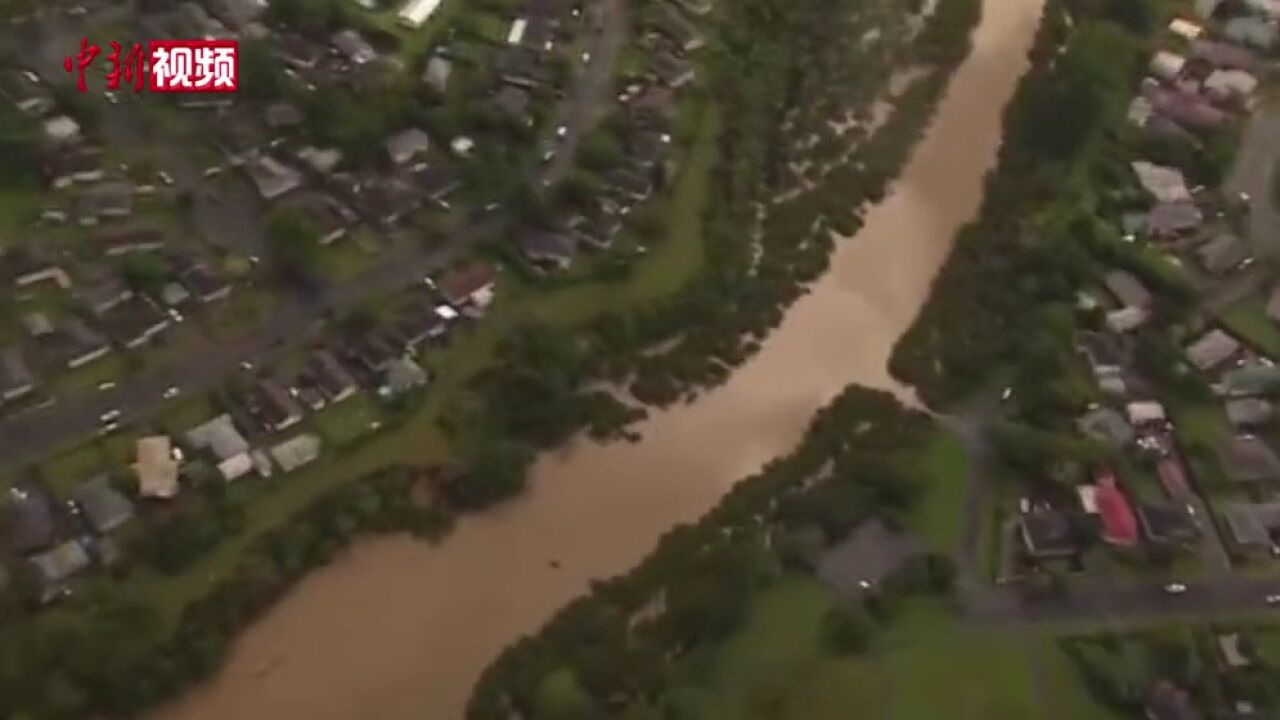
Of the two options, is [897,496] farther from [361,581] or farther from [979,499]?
[361,581]

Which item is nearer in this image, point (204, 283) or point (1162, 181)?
point (204, 283)

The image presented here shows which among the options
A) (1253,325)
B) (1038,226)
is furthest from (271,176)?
(1253,325)

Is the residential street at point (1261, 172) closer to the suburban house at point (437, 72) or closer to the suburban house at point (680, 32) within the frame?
the suburban house at point (680, 32)

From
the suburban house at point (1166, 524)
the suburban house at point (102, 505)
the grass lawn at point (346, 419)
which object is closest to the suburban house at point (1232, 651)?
the suburban house at point (1166, 524)

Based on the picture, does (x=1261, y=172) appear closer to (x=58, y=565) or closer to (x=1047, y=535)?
(x=1047, y=535)

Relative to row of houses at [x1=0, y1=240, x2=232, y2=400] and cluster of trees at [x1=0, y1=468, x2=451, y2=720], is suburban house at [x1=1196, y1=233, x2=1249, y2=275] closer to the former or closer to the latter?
cluster of trees at [x1=0, y1=468, x2=451, y2=720]

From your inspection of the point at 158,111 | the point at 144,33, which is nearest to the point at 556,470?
the point at 158,111

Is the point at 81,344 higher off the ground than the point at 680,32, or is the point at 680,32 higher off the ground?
the point at 680,32

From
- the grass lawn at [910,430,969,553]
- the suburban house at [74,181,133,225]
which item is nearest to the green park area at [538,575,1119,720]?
the grass lawn at [910,430,969,553]
